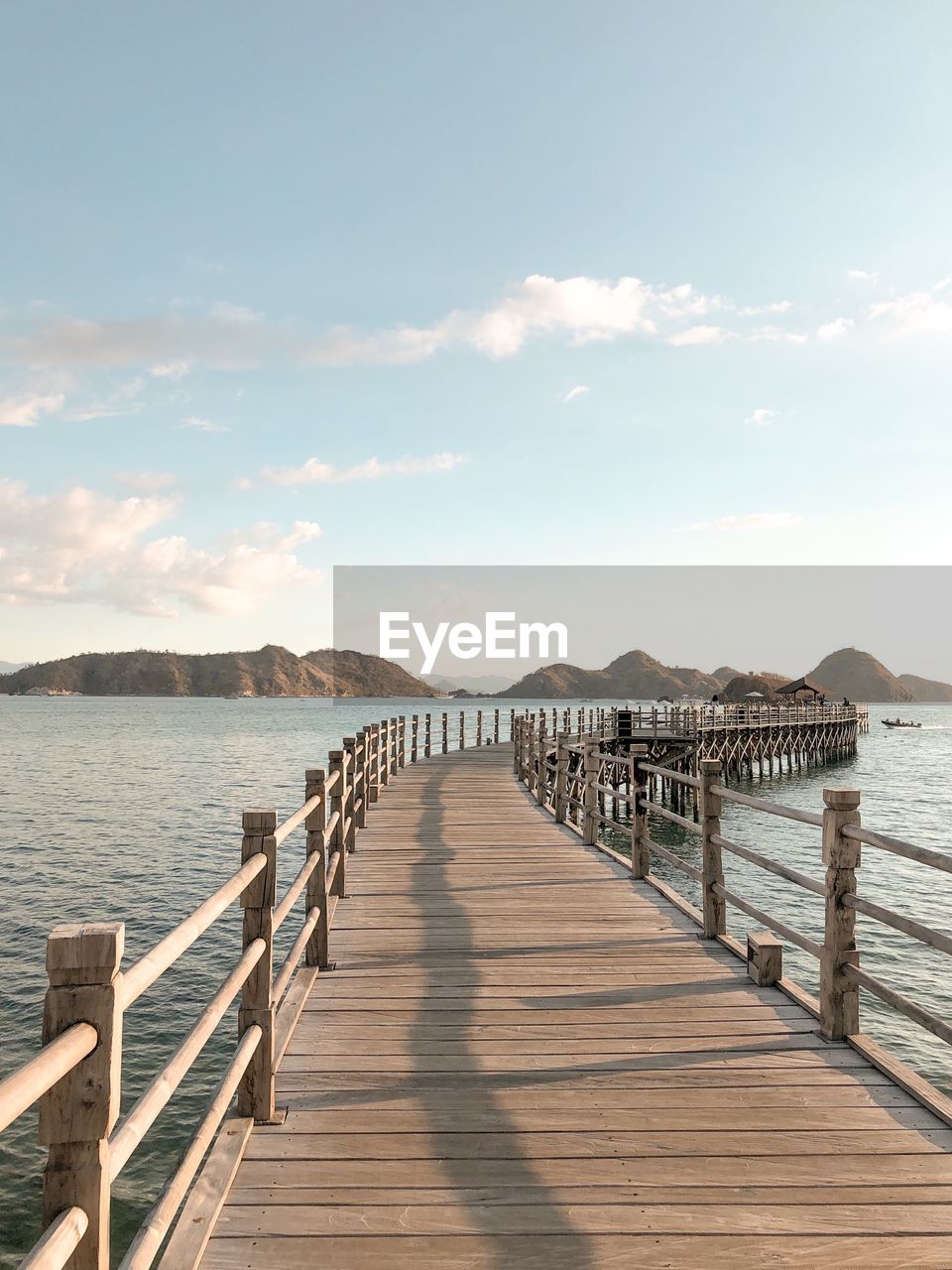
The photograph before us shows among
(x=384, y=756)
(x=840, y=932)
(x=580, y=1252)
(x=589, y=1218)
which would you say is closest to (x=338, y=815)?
(x=840, y=932)

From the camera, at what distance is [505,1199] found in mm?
3002

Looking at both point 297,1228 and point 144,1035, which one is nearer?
point 297,1228

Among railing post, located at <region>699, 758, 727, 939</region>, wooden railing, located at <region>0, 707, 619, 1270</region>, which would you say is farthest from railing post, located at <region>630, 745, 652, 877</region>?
wooden railing, located at <region>0, 707, 619, 1270</region>

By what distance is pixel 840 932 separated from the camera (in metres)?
4.46

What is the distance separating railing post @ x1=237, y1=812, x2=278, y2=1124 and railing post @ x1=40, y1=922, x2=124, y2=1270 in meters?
1.60

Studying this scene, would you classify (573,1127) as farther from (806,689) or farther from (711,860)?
(806,689)

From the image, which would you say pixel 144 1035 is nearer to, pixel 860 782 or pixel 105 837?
pixel 105 837

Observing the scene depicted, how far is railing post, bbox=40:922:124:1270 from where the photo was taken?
1.82 metres

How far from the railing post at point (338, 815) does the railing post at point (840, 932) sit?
3.58 m

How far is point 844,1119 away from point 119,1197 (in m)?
5.12

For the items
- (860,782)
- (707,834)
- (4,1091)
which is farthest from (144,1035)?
(860,782)

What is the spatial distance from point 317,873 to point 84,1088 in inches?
146

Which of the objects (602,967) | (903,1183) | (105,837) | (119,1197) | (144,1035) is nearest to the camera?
(903,1183)

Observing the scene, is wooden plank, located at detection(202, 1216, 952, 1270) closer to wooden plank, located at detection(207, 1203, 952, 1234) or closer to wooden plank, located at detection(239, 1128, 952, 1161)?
wooden plank, located at detection(207, 1203, 952, 1234)
